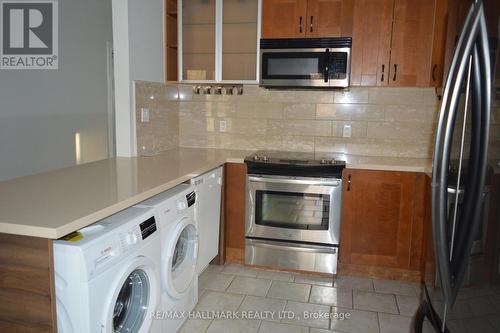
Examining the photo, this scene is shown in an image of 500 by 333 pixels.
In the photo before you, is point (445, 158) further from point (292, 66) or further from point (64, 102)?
point (64, 102)

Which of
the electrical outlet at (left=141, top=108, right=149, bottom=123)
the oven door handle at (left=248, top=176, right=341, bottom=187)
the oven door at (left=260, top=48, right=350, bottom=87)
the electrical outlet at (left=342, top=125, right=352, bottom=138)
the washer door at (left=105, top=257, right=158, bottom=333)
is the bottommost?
the washer door at (left=105, top=257, right=158, bottom=333)

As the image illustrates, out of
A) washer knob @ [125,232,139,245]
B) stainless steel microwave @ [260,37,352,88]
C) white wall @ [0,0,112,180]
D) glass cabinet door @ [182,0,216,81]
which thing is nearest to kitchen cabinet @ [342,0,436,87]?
stainless steel microwave @ [260,37,352,88]

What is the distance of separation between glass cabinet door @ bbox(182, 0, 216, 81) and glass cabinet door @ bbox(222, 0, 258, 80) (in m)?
0.11

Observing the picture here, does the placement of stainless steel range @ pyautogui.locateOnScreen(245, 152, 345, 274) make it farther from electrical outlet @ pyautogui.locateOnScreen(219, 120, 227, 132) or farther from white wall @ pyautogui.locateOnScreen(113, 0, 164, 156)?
white wall @ pyautogui.locateOnScreen(113, 0, 164, 156)

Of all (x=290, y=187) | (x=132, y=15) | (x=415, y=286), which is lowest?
(x=415, y=286)

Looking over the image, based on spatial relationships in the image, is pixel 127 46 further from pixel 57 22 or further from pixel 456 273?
pixel 456 273

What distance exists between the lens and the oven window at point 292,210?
292 cm

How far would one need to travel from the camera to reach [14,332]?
4.58ft

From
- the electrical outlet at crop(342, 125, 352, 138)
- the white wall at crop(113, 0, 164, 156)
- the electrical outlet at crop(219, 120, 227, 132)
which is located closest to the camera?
the white wall at crop(113, 0, 164, 156)

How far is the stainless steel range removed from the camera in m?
2.87

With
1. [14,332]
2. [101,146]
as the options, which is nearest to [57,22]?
[101,146]

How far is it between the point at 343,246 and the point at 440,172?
2036 millimetres

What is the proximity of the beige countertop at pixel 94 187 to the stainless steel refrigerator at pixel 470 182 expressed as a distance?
1.21m

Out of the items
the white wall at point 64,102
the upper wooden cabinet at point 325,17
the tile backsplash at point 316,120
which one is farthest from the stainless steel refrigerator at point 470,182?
the white wall at point 64,102
